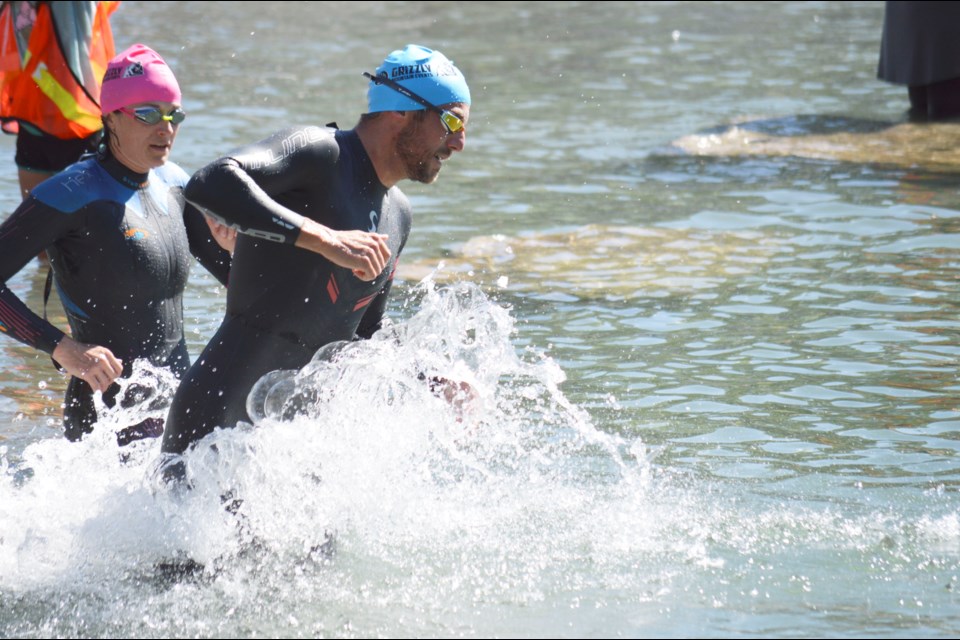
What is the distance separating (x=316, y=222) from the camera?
4383 mm

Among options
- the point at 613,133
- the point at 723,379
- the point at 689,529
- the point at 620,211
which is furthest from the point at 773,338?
the point at 613,133

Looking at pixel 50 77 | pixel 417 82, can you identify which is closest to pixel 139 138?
pixel 417 82

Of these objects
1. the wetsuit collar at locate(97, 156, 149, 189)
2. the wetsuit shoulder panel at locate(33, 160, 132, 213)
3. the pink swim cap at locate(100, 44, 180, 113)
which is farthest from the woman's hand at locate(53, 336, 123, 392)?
the pink swim cap at locate(100, 44, 180, 113)

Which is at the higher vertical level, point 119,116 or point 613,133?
point 119,116

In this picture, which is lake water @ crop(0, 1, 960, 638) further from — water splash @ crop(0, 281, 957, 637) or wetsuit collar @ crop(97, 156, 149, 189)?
wetsuit collar @ crop(97, 156, 149, 189)

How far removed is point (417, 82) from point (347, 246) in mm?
679

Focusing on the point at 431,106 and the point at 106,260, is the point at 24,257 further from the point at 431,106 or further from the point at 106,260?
the point at 431,106

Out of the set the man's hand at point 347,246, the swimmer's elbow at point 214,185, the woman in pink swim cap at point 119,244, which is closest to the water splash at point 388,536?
the woman in pink swim cap at point 119,244

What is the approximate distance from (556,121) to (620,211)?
4.29 m

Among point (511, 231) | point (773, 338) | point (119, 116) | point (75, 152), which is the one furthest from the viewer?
point (511, 231)

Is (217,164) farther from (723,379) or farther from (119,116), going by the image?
(723,379)

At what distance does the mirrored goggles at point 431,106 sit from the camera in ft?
14.8

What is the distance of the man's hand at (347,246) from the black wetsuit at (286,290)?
0.77 ft

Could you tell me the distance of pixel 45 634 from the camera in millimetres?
4402
